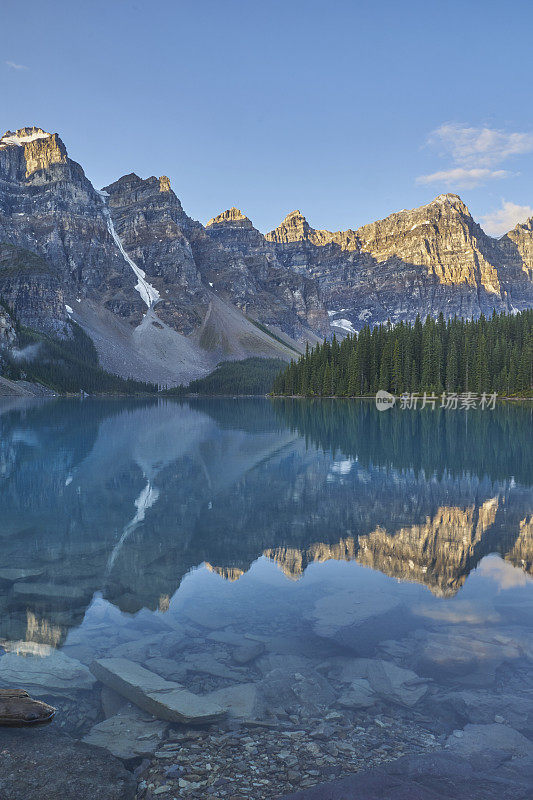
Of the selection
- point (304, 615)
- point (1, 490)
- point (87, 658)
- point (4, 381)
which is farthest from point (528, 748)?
point (4, 381)

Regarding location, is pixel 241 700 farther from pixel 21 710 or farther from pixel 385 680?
pixel 21 710

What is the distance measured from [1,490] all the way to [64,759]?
20535mm

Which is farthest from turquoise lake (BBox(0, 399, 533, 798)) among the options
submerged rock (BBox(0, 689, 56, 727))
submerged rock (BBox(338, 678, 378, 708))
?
submerged rock (BBox(0, 689, 56, 727))

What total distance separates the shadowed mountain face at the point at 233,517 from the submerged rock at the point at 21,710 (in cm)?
251

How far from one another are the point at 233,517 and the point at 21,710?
12.3 meters

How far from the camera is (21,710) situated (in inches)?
269

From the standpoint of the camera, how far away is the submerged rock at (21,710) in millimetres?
6758

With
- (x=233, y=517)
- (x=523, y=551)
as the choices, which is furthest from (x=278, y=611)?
(x=233, y=517)

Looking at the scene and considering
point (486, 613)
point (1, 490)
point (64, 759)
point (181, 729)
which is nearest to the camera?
point (64, 759)

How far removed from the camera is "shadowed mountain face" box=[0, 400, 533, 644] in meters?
12.5

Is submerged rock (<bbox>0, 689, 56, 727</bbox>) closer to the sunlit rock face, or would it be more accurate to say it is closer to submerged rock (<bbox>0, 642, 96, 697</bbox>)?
submerged rock (<bbox>0, 642, 96, 697</bbox>)

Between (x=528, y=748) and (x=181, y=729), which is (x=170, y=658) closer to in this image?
(x=181, y=729)

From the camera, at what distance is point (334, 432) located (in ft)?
165

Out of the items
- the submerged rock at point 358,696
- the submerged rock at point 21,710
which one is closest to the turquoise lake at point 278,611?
the submerged rock at point 358,696
